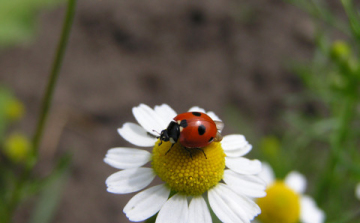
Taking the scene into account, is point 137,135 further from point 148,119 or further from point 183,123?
point 183,123

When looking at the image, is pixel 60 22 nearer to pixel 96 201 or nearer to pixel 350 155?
pixel 96 201

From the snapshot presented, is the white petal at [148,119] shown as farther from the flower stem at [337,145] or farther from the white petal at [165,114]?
the flower stem at [337,145]

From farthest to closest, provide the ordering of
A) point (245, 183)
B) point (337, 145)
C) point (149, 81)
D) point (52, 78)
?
point (149, 81) < point (337, 145) < point (52, 78) < point (245, 183)

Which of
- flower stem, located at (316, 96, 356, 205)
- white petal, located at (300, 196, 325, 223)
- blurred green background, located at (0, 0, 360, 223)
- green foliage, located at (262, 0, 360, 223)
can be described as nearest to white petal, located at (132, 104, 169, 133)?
green foliage, located at (262, 0, 360, 223)

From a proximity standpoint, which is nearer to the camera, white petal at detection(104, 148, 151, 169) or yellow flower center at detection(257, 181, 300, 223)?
white petal at detection(104, 148, 151, 169)

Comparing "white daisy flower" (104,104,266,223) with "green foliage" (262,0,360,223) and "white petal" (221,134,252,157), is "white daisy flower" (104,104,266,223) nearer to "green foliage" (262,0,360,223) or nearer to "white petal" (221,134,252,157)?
"white petal" (221,134,252,157)

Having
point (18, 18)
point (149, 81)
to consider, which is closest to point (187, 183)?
point (149, 81)

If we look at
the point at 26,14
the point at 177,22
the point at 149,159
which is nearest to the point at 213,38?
the point at 177,22
